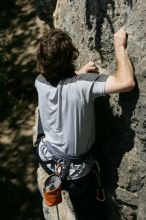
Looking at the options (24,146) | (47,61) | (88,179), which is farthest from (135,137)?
(24,146)

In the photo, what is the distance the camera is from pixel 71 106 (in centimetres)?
377

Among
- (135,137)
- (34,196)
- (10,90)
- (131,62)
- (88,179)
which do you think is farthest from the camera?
(10,90)

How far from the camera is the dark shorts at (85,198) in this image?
4184mm

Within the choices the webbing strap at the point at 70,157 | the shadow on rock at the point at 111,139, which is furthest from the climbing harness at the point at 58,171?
the shadow on rock at the point at 111,139

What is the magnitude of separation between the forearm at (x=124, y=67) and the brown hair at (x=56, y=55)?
339mm

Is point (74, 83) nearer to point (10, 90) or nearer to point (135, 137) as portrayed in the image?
point (135, 137)

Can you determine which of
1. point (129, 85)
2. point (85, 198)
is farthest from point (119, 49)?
point (85, 198)

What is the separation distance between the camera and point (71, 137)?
3980 mm

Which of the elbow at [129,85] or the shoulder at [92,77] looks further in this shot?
the shoulder at [92,77]

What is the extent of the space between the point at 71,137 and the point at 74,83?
484 mm

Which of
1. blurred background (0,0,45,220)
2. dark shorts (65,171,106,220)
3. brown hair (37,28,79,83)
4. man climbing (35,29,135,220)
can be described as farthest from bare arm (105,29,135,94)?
blurred background (0,0,45,220)

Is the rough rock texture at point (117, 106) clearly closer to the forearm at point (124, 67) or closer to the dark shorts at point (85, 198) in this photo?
the forearm at point (124, 67)

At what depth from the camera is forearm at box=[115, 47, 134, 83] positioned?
138 inches

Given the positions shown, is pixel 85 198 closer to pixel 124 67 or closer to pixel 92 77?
pixel 92 77
